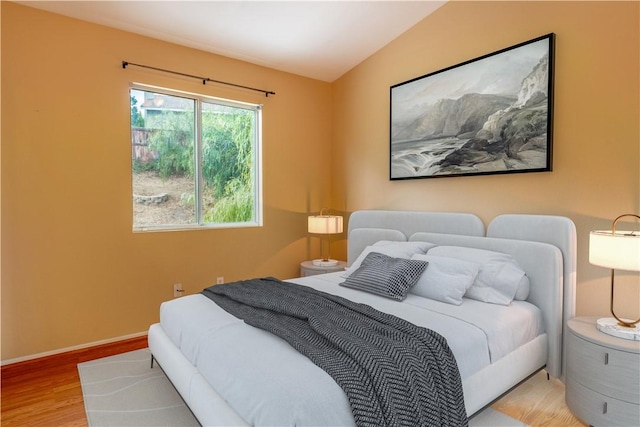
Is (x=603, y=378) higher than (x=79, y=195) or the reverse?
the reverse

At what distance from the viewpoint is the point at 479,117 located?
121 inches

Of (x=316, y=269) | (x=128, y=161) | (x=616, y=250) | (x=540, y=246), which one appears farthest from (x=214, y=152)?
(x=616, y=250)

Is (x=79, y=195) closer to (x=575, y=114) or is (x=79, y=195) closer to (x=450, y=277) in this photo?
(x=450, y=277)

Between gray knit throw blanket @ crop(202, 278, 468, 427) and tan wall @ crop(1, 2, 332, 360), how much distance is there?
1.66 metres

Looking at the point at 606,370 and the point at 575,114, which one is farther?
the point at 575,114

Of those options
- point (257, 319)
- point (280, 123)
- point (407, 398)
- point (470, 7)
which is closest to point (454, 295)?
point (407, 398)

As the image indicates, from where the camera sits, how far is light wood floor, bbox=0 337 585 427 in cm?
212

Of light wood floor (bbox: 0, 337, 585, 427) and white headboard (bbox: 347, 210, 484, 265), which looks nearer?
light wood floor (bbox: 0, 337, 585, 427)

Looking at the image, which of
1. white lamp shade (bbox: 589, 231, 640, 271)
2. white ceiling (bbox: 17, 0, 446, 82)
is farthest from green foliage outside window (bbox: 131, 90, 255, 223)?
white lamp shade (bbox: 589, 231, 640, 271)

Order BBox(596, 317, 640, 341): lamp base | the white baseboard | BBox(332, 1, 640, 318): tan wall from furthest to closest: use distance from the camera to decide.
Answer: the white baseboard → BBox(332, 1, 640, 318): tan wall → BBox(596, 317, 640, 341): lamp base

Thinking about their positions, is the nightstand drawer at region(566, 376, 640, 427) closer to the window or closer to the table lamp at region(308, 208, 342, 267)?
the table lamp at region(308, 208, 342, 267)

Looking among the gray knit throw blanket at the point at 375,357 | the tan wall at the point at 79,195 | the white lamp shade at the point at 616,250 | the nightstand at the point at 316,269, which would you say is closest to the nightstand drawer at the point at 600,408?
the white lamp shade at the point at 616,250

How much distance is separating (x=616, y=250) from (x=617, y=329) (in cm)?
45

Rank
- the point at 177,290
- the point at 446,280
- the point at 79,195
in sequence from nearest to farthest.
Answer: the point at 446,280 < the point at 79,195 < the point at 177,290
